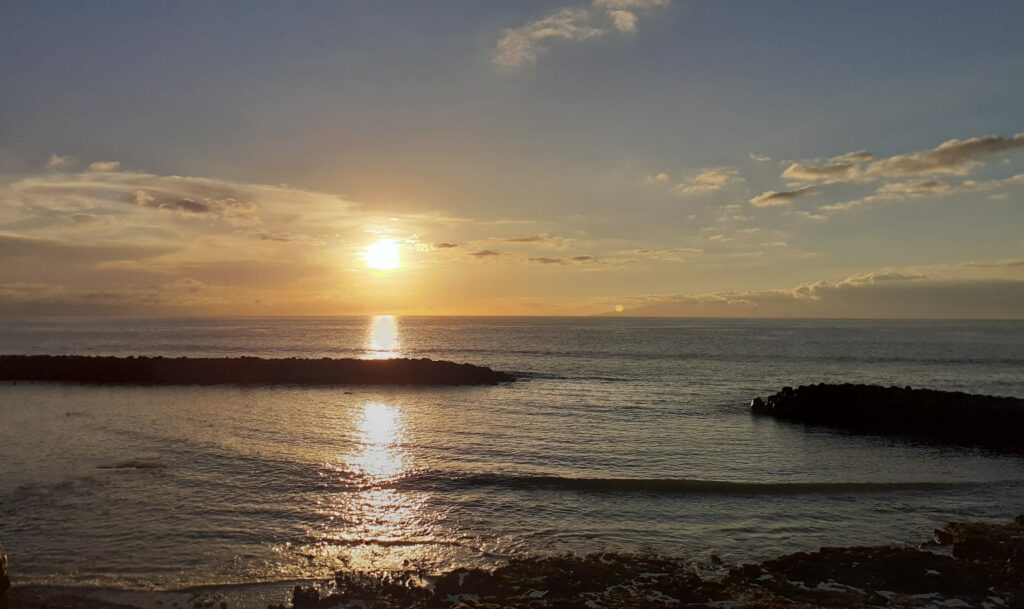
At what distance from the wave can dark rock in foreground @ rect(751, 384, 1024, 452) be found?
1126 centimetres

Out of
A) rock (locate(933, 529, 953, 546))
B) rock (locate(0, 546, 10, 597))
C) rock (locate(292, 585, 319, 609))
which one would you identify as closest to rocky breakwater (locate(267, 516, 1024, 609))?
rock (locate(292, 585, 319, 609))

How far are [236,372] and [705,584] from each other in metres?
51.1

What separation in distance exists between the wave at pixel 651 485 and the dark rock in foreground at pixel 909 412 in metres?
11.3

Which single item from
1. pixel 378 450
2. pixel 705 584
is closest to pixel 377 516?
pixel 705 584

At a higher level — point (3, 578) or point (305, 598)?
point (3, 578)

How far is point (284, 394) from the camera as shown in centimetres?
4531

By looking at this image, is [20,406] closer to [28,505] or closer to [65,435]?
[65,435]

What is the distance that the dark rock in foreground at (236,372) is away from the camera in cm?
5394

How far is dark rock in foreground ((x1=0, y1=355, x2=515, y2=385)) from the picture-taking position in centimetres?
5394

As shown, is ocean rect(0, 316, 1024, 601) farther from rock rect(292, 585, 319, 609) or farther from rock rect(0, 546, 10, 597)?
rock rect(292, 585, 319, 609)

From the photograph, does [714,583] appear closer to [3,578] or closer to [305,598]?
[305,598]

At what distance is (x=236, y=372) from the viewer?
5591 cm

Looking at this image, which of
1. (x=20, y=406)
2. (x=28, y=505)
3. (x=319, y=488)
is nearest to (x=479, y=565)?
(x=319, y=488)

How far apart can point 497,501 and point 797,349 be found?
314 feet
